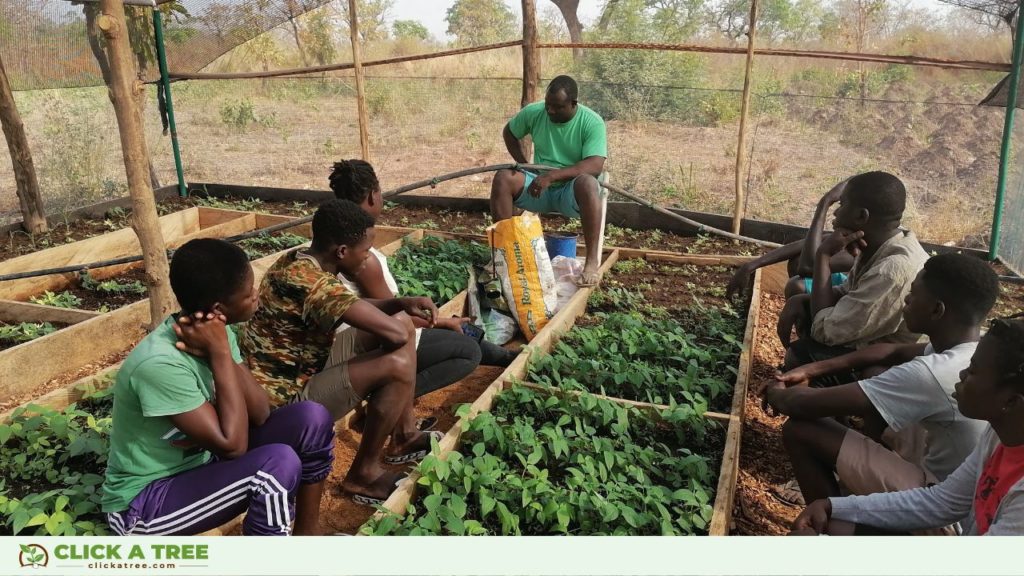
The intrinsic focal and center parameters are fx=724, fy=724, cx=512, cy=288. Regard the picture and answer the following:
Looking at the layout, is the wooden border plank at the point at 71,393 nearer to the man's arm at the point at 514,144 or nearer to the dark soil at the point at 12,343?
the dark soil at the point at 12,343

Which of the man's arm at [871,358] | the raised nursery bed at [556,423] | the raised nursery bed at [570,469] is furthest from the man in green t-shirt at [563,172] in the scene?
the man's arm at [871,358]

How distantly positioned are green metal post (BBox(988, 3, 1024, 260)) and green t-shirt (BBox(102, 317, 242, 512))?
18.5 ft

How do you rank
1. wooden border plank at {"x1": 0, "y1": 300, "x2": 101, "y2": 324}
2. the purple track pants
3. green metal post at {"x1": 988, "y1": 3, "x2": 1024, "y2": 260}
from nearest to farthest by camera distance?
the purple track pants
wooden border plank at {"x1": 0, "y1": 300, "x2": 101, "y2": 324}
green metal post at {"x1": 988, "y1": 3, "x2": 1024, "y2": 260}

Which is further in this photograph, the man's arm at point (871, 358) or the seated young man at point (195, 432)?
the man's arm at point (871, 358)

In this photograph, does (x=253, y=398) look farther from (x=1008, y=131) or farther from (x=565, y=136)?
(x=1008, y=131)

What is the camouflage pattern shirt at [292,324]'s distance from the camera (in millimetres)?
2379

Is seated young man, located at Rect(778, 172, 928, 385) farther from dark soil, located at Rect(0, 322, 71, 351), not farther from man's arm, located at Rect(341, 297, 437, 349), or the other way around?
dark soil, located at Rect(0, 322, 71, 351)

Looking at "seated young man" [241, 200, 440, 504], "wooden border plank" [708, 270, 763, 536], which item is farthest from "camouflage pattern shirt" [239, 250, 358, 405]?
"wooden border plank" [708, 270, 763, 536]

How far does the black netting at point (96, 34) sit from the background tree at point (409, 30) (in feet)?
33.3

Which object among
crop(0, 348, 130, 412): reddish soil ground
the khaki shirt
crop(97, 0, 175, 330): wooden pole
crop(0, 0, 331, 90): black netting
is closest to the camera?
the khaki shirt

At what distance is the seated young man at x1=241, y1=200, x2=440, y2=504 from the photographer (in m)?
2.40

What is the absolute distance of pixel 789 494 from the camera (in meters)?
2.84

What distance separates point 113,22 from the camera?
3.04 metres

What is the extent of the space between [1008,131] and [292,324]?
538 cm
